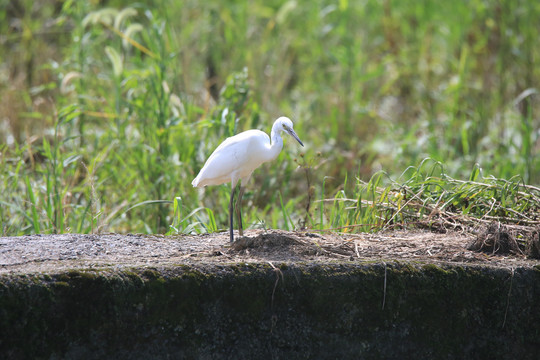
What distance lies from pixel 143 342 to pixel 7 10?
6979 millimetres

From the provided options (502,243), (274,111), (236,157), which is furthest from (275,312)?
(274,111)

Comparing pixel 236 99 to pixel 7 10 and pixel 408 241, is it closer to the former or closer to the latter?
pixel 408 241

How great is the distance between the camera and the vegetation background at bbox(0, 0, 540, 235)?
396 cm

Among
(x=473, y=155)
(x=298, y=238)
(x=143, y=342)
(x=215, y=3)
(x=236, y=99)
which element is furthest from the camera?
(x=215, y=3)

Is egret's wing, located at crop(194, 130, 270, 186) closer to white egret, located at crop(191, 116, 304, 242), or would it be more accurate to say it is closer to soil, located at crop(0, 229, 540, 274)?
white egret, located at crop(191, 116, 304, 242)

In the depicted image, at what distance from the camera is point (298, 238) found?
295cm

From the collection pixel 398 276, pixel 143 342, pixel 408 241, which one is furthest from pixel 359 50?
pixel 143 342

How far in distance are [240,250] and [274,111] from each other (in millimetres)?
3798

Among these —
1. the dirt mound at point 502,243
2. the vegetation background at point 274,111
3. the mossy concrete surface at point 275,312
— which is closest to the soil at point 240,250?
the dirt mound at point 502,243

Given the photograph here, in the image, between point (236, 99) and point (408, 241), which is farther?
point (236, 99)

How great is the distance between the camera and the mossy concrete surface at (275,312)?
2.20 meters

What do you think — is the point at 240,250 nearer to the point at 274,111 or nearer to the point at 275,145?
the point at 275,145

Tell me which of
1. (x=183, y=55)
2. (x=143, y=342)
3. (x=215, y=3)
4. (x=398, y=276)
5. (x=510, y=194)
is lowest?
(x=143, y=342)

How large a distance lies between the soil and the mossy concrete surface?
108 mm
